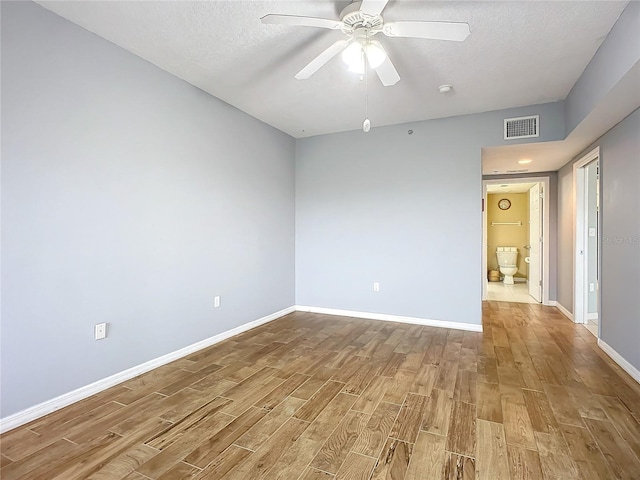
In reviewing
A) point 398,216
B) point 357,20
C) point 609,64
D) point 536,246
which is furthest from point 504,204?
point 357,20

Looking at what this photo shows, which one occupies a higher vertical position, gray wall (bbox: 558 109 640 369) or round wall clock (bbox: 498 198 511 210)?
round wall clock (bbox: 498 198 511 210)

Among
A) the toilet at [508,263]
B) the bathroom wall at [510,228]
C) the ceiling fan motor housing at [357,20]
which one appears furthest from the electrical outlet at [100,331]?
the bathroom wall at [510,228]

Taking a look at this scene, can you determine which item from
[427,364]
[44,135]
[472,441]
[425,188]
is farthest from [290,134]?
[472,441]

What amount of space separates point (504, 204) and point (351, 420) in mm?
8077

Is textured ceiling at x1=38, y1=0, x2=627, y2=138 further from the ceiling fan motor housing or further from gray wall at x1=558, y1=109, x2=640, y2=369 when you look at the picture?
gray wall at x1=558, y1=109, x2=640, y2=369

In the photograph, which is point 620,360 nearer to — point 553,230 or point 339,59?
point 553,230

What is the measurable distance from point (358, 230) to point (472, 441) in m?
3.01

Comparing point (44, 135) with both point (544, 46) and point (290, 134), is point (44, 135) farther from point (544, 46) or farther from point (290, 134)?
point (544, 46)

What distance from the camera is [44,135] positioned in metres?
2.06

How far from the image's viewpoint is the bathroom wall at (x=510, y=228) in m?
8.17

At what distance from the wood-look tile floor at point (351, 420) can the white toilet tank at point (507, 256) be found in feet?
16.1

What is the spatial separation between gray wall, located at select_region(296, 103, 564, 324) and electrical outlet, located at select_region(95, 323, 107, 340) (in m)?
2.81

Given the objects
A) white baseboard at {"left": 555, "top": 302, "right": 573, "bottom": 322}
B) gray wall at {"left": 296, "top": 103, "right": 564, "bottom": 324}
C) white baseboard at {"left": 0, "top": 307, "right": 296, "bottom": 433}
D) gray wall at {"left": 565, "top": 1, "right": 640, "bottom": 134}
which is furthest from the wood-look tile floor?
gray wall at {"left": 565, "top": 1, "right": 640, "bottom": 134}

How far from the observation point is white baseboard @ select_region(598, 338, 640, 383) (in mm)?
2527
